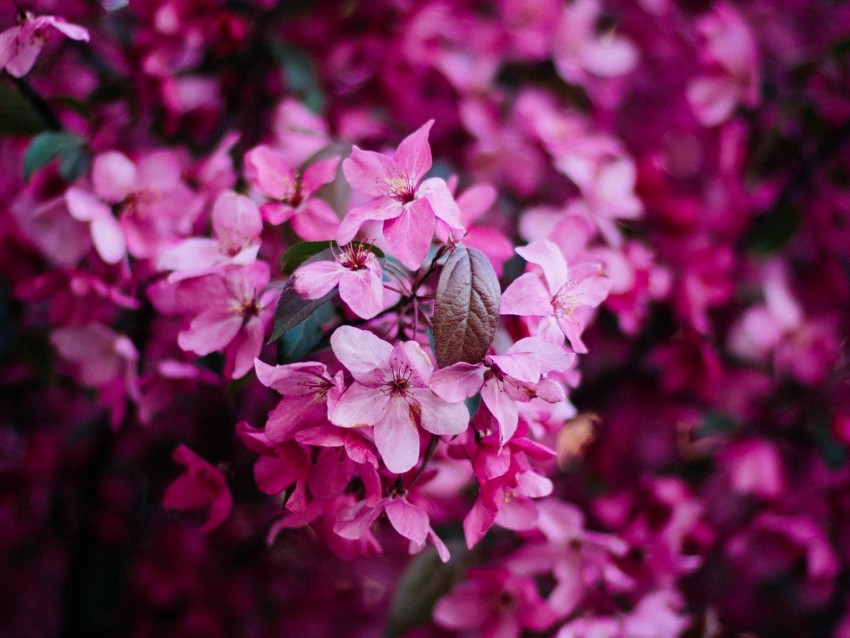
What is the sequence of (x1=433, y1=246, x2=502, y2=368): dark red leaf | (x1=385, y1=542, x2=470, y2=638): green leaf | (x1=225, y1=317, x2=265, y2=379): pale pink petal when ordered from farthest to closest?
(x1=385, y1=542, x2=470, y2=638): green leaf < (x1=225, y1=317, x2=265, y2=379): pale pink petal < (x1=433, y1=246, x2=502, y2=368): dark red leaf

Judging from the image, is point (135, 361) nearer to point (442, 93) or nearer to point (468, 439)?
point (468, 439)

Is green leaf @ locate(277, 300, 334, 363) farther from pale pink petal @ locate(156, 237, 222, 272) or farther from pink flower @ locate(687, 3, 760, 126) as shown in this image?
pink flower @ locate(687, 3, 760, 126)

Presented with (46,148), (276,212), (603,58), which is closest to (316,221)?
(276,212)

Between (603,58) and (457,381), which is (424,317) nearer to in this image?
(457,381)

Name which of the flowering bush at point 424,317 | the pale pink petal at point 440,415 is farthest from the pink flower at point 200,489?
the pale pink petal at point 440,415

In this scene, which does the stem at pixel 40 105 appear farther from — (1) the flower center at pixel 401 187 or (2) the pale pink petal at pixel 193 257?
(1) the flower center at pixel 401 187

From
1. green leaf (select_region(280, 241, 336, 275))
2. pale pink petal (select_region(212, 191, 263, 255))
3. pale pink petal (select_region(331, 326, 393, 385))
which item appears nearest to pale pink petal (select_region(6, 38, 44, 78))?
pale pink petal (select_region(212, 191, 263, 255))
